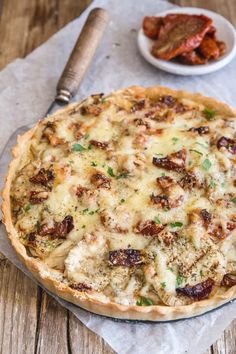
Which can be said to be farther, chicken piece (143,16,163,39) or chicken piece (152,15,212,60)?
chicken piece (143,16,163,39)

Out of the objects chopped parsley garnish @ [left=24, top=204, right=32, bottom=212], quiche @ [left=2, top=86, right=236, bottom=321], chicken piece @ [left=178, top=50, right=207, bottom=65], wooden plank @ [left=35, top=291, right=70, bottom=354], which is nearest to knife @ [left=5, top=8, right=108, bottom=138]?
quiche @ [left=2, top=86, right=236, bottom=321]

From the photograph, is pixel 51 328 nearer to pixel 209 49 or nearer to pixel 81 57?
pixel 81 57

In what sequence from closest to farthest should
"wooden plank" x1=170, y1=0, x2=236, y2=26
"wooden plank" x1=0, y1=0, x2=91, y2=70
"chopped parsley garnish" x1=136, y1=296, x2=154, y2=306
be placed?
"chopped parsley garnish" x1=136, y1=296, x2=154, y2=306, "wooden plank" x1=0, y1=0, x2=91, y2=70, "wooden plank" x1=170, y1=0, x2=236, y2=26

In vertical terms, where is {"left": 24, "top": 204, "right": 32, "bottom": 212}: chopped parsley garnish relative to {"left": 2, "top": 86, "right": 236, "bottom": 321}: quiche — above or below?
below

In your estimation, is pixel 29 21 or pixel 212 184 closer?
pixel 212 184

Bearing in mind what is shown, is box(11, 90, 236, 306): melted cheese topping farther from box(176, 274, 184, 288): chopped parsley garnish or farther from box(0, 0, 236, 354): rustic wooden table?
box(0, 0, 236, 354): rustic wooden table

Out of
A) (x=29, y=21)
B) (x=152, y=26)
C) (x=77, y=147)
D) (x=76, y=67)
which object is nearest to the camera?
(x=77, y=147)

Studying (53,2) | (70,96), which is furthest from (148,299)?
(53,2)

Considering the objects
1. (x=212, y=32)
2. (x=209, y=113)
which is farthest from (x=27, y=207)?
(x=212, y=32)
